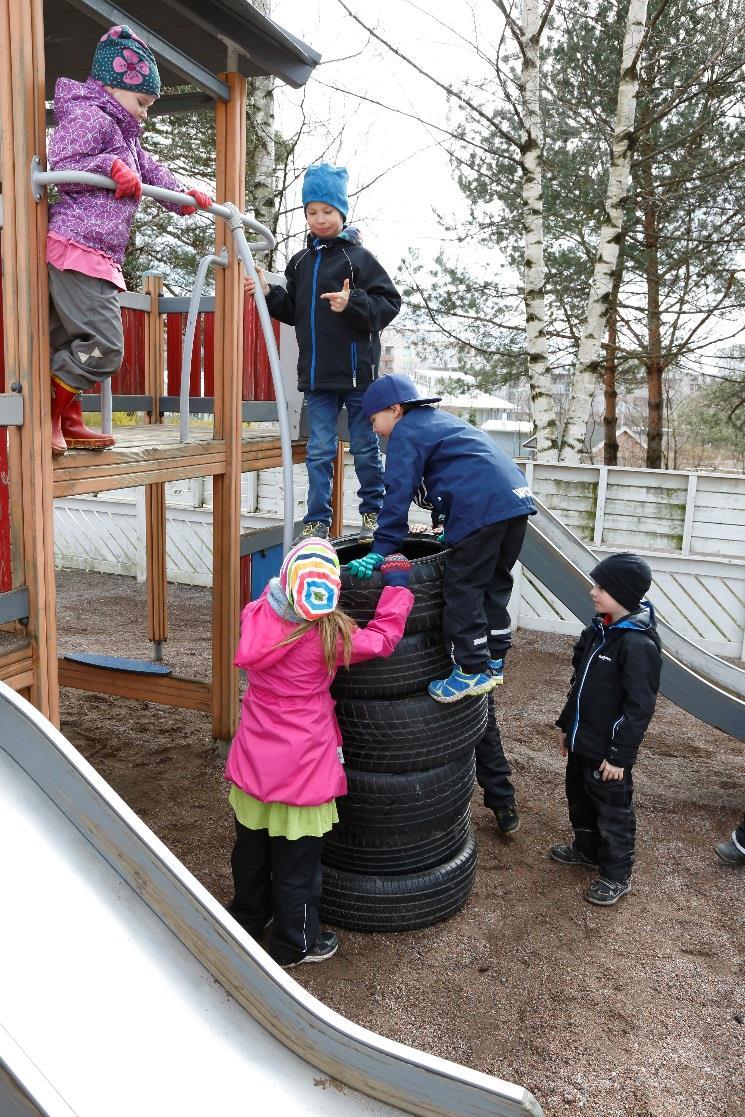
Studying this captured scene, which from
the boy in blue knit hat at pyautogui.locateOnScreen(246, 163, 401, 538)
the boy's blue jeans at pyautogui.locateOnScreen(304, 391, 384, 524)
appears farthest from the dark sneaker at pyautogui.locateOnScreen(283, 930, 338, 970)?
the boy's blue jeans at pyautogui.locateOnScreen(304, 391, 384, 524)

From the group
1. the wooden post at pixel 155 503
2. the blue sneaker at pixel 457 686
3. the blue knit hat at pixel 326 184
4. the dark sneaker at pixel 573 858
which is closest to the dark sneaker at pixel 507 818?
the dark sneaker at pixel 573 858

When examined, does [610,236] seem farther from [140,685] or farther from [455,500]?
[455,500]

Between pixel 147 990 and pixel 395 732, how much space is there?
5.15 ft

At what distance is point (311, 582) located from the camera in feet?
9.85

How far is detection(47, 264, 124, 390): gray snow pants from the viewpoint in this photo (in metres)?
3.26

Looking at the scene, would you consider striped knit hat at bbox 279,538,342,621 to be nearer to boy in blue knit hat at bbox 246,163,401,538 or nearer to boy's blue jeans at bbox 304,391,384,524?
boy in blue knit hat at bbox 246,163,401,538

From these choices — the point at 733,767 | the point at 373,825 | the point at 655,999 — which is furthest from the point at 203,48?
the point at 733,767

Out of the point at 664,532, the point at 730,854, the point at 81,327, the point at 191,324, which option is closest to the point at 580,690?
the point at 730,854

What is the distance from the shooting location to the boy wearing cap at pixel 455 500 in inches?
139

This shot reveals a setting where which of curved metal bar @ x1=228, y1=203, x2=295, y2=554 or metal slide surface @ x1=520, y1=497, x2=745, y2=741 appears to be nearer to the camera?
curved metal bar @ x1=228, y1=203, x2=295, y2=554

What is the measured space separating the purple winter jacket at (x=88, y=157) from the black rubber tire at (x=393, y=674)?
181 cm

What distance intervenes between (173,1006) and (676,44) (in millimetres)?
13105

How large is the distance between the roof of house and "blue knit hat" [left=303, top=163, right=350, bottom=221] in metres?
0.81

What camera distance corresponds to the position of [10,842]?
7.15 ft
